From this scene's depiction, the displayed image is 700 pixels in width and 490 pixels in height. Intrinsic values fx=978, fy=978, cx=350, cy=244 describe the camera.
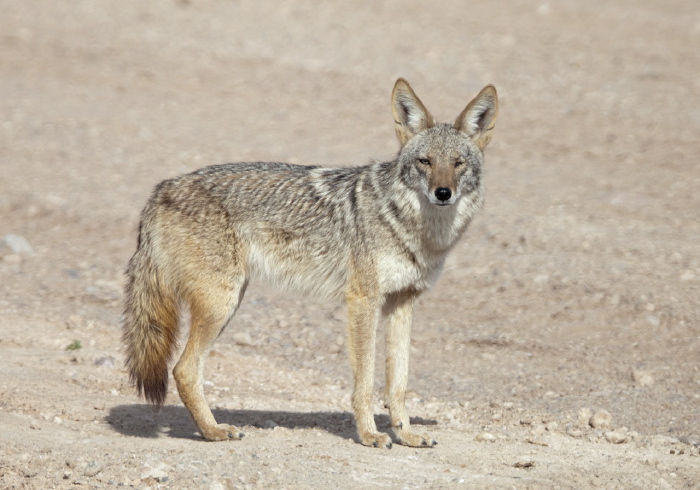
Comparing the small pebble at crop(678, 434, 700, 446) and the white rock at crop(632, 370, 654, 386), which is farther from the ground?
the white rock at crop(632, 370, 654, 386)

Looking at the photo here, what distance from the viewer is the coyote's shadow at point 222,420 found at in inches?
269

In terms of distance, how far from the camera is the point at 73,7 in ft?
67.3

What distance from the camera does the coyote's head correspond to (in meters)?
6.26

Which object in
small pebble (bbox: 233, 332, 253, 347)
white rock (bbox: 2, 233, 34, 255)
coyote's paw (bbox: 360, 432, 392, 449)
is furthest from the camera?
white rock (bbox: 2, 233, 34, 255)

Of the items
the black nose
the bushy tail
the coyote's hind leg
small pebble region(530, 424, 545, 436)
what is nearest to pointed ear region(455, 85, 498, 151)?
the black nose

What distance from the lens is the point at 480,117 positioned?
6648 mm

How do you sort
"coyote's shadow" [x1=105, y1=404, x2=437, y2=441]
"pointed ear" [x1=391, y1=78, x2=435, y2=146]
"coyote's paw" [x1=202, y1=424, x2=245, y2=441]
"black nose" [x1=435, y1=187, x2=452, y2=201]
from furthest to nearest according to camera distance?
"coyote's shadow" [x1=105, y1=404, x2=437, y2=441]
"pointed ear" [x1=391, y1=78, x2=435, y2=146]
"coyote's paw" [x1=202, y1=424, x2=245, y2=441]
"black nose" [x1=435, y1=187, x2=452, y2=201]

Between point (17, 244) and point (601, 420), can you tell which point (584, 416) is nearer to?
point (601, 420)

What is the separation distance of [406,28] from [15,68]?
7.67m

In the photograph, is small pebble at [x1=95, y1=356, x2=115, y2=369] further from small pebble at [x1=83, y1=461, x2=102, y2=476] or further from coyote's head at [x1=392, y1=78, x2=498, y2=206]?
coyote's head at [x1=392, y1=78, x2=498, y2=206]

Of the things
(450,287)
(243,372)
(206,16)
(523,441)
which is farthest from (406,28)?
(523,441)

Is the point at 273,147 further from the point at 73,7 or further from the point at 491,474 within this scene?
the point at 491,474

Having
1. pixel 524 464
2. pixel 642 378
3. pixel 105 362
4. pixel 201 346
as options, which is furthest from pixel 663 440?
pixel 105 362

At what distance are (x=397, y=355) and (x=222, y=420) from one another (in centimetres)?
140
